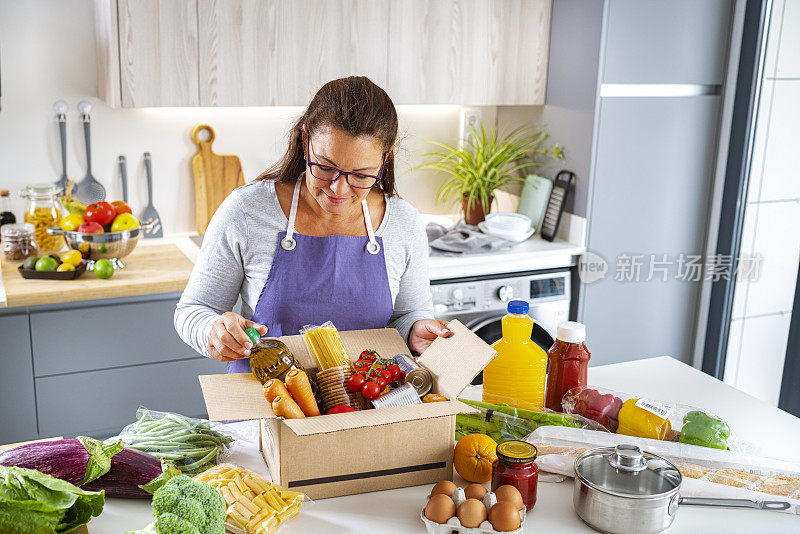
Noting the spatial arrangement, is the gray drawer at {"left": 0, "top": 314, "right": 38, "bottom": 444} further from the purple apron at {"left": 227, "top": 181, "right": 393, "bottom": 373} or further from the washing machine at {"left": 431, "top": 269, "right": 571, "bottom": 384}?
the washing machine at {"left": 431, "top": 269, "right": 571, "bottom": 384}

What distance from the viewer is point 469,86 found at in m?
3.17

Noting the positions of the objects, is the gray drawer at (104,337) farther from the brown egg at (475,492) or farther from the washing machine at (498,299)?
the brown egg at (475,492)

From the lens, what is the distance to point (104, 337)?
258cm

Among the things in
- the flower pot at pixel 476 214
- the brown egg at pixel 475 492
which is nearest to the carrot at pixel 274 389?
the brown egg at pixel 475 492

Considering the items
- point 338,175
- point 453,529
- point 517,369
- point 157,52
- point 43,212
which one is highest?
point 157,52

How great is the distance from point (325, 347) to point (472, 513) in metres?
0.47

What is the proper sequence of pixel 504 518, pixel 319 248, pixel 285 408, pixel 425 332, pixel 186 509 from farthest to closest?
1. pixel 319 248
2. pixel 425 332
3. pixel 285 408
4. pixel 504 518
5. pixel 186 509

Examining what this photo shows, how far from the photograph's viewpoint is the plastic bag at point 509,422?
4.90 ft

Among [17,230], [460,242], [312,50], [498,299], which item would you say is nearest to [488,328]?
[498,299]

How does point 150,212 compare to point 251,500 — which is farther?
point 150,212

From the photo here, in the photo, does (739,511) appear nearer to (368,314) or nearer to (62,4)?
(368,314)

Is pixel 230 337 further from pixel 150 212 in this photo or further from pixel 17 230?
pixel 150 212

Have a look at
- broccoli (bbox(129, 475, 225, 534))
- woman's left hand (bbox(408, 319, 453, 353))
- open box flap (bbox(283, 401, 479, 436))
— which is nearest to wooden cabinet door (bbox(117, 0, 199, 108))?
woman's left hand (bbox(408, 319, 453, 353))

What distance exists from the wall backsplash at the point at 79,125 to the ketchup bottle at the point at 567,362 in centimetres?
163
